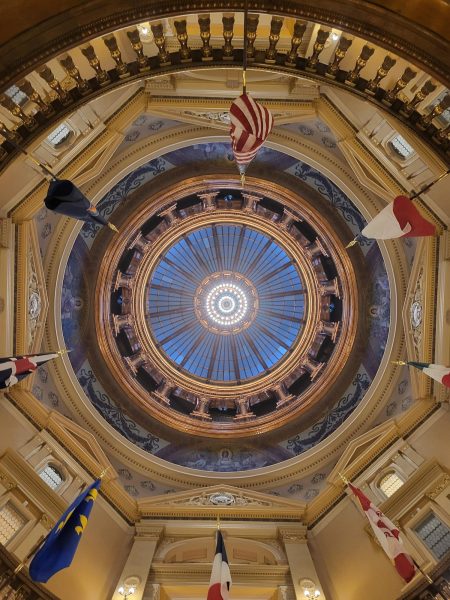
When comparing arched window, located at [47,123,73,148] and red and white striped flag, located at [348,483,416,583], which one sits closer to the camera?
red and white striped flag, located at [348,483,416,583]

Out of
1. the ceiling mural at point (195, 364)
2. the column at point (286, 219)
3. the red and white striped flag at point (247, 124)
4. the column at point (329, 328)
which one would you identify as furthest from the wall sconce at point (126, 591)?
the column at point (286, 219)

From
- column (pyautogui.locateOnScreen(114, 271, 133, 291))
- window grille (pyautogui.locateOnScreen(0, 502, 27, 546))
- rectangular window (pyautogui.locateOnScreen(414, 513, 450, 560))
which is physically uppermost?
column (pyautogui.locateOnScreen(114, 271, 133, 291))

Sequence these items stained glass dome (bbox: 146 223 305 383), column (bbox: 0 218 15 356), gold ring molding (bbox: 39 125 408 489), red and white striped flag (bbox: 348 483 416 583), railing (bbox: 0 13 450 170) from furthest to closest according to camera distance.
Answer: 1. stained glass dome (bbox: 146 223 305 383)
2. gold ring molding (bbox: 39 125 408 489)
3. column (bbox: 0 218 15 356)
4. red and white striped flag (bbox: 348 483 416 583)
5. railing (bbox: 0 13 450 170)

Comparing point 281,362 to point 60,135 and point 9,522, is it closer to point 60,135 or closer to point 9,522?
point 9,522

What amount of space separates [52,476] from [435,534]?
9.59 metres

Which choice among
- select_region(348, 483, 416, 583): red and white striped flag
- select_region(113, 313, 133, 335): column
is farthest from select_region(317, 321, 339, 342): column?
select_region(348, 483, 416, 583): red and white striped flag

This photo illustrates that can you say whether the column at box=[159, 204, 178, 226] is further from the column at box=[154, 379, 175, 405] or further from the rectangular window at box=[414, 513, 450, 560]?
the rectangular window at box=[414, 513, 450, 560]

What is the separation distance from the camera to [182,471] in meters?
16.1

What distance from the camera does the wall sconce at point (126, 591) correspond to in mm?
11680

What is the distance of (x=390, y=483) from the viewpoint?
1320cm

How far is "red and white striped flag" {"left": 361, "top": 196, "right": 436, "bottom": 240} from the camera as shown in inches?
345

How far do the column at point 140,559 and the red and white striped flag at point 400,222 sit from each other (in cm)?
989

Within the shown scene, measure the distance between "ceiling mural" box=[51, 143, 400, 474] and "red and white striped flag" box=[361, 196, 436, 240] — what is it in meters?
6.61

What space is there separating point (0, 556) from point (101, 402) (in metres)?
7.66
